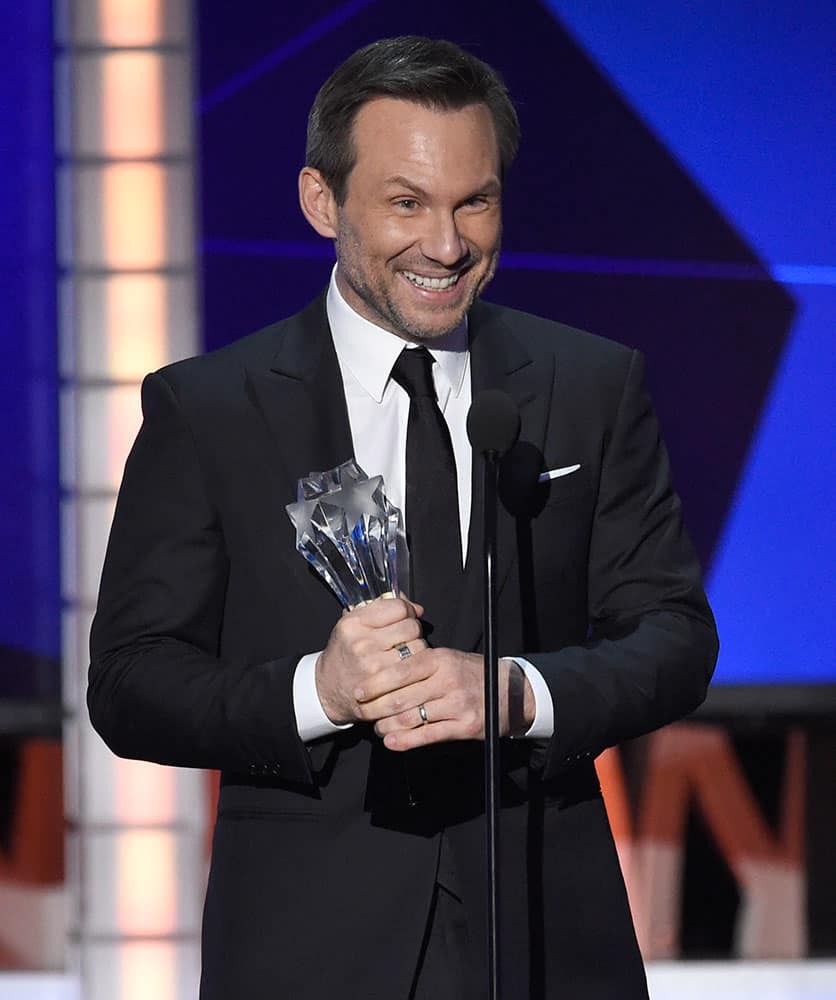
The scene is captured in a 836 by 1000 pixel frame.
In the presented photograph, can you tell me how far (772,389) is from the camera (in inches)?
152

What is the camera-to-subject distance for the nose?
5.75 ft

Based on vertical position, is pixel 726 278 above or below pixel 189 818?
above

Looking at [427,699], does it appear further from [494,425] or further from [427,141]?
[427,141]

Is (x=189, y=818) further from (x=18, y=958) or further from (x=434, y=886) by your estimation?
Answer: (x=434, y=886)

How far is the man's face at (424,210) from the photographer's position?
5.80 feet

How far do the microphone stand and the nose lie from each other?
36cm

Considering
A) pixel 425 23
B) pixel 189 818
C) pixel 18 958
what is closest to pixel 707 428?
pixel 425 23

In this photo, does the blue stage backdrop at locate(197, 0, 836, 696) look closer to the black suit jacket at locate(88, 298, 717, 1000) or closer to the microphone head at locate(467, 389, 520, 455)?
the black suit jacket at locate(88, 298, 717, 1000)

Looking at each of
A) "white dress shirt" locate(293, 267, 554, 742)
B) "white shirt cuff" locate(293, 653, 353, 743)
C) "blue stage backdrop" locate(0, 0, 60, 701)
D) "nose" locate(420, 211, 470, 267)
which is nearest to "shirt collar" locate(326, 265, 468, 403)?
"white dress shirt" locate(293, 267, 554, 742)

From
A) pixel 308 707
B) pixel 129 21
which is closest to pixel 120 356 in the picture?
pixel 129 21

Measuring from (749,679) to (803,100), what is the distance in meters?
1.30

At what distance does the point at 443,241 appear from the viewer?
69.1 inches

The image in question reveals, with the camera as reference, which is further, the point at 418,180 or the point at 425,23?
the point at 425,23

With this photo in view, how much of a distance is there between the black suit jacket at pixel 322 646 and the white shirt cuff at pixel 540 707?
11 millimetres
